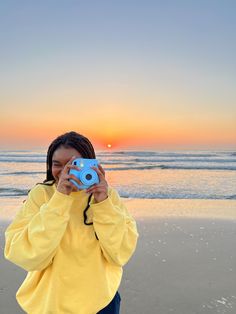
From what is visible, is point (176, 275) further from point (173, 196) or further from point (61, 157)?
point (173, 196)

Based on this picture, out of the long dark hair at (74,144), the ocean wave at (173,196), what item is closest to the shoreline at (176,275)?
the long dark hair at (74,144)

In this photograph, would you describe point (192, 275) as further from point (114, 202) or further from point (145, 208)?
point (145, 208)

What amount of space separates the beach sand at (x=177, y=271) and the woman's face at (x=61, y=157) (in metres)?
2.05

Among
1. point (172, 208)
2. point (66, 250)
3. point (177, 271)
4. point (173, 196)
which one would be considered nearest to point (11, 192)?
point (173, 196)

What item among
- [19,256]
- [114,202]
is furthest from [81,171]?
[19,256]

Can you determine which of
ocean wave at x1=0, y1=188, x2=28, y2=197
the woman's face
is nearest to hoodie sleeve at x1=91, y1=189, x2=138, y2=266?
the woman's face

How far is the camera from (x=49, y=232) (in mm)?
1464

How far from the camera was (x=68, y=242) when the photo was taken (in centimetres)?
158

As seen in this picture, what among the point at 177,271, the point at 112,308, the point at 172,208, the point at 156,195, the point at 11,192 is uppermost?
the point at 112,308

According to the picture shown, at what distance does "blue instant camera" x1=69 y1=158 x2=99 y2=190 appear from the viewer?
4.87 ft

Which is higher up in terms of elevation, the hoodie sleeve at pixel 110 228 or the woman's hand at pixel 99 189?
the woman's hand at pixel 99 189

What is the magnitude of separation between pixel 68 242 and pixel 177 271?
9.35ft

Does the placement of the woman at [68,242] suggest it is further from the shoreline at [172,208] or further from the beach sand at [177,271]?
the shoreline at [172,208]

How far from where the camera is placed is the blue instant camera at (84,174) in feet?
4.87
